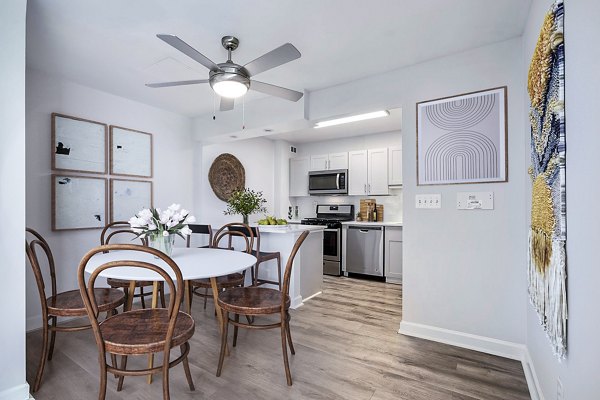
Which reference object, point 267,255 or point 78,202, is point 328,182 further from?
point 78,202

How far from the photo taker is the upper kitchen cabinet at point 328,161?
5.39m

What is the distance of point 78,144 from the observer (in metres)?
3.09

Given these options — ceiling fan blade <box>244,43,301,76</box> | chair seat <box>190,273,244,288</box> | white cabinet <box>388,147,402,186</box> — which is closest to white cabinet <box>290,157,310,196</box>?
white cabinet <box>388,147,402,186</box>

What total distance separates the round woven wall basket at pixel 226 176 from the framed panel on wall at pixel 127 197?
3.12 feet

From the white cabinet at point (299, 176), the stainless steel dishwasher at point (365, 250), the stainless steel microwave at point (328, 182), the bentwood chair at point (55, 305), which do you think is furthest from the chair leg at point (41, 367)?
the white cabinet at point (299, 176)

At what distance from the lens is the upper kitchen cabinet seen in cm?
539

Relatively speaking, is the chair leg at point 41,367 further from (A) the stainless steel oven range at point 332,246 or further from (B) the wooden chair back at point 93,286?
(A) the stainless steel oven range at point 332,246

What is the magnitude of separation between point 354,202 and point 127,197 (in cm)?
364

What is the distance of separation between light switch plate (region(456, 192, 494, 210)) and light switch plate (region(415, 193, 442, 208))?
0.14 meters

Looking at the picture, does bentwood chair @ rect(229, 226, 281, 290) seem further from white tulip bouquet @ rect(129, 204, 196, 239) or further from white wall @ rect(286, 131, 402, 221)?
white wall @ rect(286, 131, 402, 221)

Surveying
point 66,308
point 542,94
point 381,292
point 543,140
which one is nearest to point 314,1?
point 542,94

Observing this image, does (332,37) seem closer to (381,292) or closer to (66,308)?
(66,308)

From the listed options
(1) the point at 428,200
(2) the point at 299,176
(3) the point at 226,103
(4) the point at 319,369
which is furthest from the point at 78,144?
(2) the point at 299,176

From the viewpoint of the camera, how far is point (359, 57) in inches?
100
